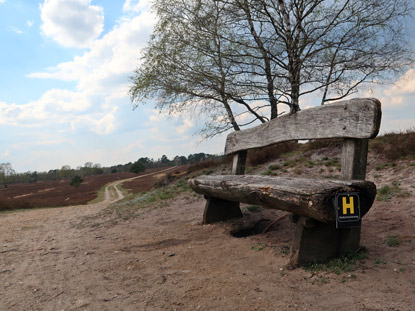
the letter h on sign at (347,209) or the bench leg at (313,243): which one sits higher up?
the letter h on sign at (347,209)

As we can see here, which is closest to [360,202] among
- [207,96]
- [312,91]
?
[312,91]

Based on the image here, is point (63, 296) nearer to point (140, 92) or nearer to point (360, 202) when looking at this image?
point (360, 202)

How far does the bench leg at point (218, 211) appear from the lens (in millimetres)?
5891

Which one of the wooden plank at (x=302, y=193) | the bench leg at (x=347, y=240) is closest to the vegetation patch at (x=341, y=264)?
the bench leg at (x=347, y=240)

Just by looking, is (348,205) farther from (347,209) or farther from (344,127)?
(344,127)

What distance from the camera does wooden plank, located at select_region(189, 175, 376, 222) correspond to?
300 centimetres

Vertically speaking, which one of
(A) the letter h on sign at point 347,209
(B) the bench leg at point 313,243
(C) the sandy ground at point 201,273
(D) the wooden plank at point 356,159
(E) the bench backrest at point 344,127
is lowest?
(C) the sandy ground at point 201,273

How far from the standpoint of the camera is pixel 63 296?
322 cm

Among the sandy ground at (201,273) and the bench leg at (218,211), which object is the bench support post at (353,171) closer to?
the sandy ground at (201,273)

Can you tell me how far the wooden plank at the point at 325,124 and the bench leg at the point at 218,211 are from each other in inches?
45.1

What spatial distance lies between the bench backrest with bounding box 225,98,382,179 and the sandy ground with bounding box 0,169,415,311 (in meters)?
1.12

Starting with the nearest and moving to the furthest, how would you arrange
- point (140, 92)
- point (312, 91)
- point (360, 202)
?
point (360, 202) < point (312, 91) < point (140, 92)

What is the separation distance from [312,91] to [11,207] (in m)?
17.8

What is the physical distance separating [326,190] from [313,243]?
2.75 feet
